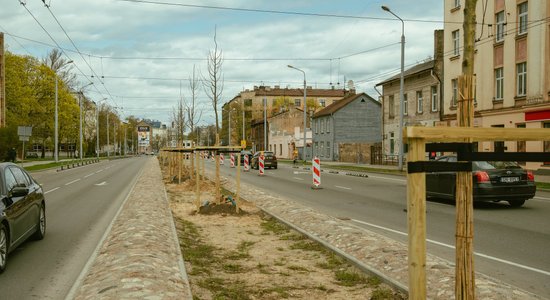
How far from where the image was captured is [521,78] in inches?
1091

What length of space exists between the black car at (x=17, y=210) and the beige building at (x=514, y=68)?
20892 mm

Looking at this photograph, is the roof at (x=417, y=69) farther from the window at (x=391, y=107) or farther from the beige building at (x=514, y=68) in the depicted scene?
the beige building at (x=514, y=68)

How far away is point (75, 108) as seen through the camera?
67.9 metres

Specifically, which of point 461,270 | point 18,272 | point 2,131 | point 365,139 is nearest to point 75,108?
point 2,131

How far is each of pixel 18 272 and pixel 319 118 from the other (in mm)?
60755

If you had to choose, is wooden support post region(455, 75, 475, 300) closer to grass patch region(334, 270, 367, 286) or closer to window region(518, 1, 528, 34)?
grass patch region(334, 270, 367, 286)

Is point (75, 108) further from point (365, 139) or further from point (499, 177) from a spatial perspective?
point (499, 177)

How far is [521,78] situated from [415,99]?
509 inches

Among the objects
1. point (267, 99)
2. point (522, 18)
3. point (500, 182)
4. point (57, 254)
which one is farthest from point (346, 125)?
point (267, 99)

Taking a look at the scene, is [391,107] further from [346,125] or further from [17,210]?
[17,210]

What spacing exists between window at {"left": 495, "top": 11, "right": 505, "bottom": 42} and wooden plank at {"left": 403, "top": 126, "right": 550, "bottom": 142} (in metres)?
28.8

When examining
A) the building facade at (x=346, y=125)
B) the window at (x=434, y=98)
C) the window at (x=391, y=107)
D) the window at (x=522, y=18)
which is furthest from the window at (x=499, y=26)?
the building facade at (x=346, y=125)

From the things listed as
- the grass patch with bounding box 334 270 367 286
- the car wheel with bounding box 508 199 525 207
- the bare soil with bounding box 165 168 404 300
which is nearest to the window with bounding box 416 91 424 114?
the car wheel with bounding box 508 199 525 207

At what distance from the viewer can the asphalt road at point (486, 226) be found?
22.5 ft
